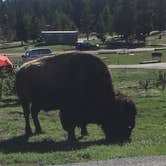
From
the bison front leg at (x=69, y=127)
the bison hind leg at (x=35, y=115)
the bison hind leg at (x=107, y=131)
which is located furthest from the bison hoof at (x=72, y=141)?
the bison hind leg at (x=35, y=115)

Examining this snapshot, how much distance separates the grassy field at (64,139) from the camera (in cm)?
951

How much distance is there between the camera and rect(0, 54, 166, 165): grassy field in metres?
9.51

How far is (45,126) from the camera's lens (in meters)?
15.5

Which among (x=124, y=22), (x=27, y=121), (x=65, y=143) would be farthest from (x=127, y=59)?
(x=124, y=22)

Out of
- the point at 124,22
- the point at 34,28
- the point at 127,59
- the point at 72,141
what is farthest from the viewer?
the point at 34,28

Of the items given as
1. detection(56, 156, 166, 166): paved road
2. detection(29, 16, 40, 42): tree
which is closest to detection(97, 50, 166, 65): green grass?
detection(56, 156, 166, 166): paved road

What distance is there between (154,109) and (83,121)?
19.2 feet

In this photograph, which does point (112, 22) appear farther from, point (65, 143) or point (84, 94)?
point (65, 143)

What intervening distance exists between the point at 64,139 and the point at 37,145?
3.40 feet

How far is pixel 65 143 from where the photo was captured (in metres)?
12.9

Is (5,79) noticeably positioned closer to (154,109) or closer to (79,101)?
(154,109)

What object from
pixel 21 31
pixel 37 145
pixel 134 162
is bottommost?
pixel 21 31

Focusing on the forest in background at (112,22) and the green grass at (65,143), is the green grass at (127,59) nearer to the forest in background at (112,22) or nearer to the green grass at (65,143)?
the green grass at (65,143)

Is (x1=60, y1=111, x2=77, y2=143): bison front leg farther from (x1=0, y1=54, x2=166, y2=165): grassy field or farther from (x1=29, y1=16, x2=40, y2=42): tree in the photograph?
(x1=29, y1=16, x2=40, y2=42): tree
